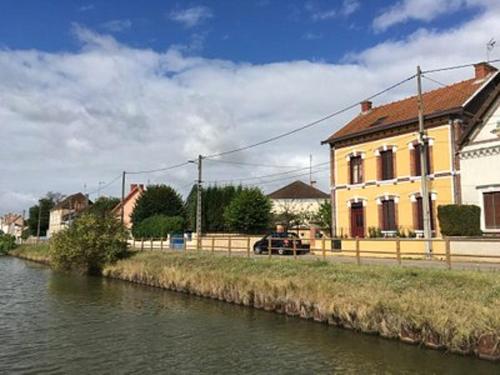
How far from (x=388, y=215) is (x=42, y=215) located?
95.9 meters

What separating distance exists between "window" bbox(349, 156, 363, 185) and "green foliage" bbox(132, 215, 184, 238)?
23.5m

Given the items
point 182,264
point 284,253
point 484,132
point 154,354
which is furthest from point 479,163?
point 154,354

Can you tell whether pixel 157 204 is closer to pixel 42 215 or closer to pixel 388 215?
pixel 388 215

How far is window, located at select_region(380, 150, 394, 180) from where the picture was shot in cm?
3123

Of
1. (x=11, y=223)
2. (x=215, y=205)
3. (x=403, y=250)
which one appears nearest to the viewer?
(x=403, y=250)

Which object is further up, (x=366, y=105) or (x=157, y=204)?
(x=366, y=105)

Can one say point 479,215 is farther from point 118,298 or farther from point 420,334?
point 118,298

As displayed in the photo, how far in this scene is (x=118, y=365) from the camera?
1151cm

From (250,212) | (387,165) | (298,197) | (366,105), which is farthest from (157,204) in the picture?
(387,165)

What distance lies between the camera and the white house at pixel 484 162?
25.5 meters

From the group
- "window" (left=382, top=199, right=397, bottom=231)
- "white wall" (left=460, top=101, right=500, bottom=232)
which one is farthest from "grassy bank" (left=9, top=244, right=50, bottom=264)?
"white wall" (left=460, top=101, right=500, bottom=232)

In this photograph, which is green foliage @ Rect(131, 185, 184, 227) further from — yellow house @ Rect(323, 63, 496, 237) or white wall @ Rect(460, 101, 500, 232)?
white wall @ Rect(460, 101, 500, 232)

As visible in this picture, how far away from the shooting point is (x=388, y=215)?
31375 millimetres

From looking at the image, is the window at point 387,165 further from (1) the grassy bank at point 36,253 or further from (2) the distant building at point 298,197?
(2) the distant building at point 298,197
